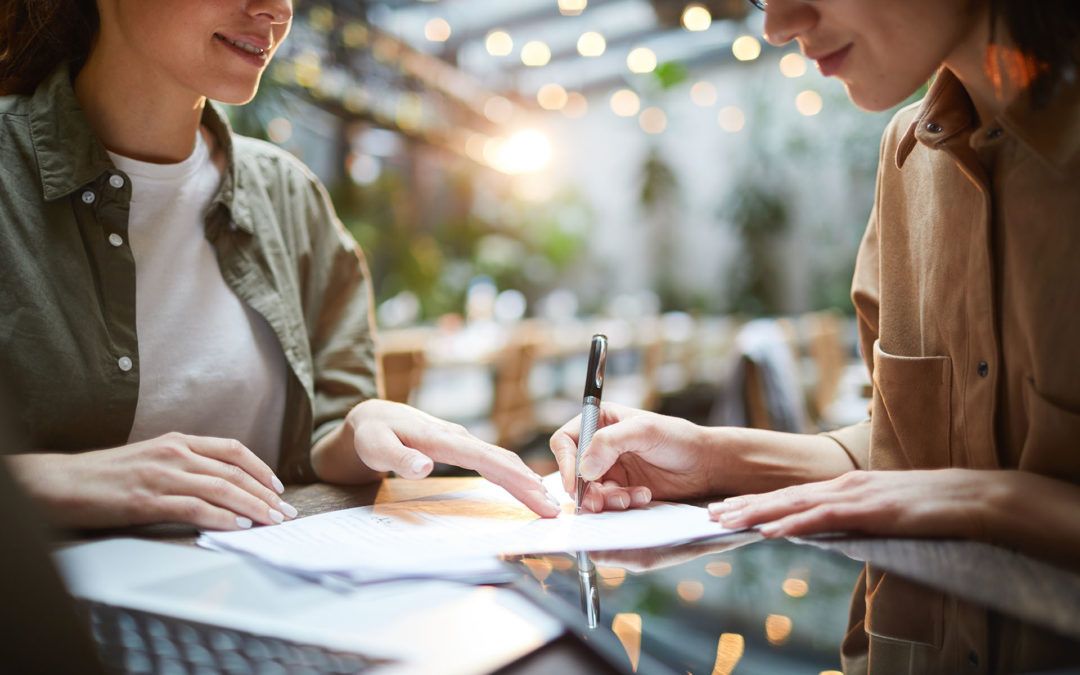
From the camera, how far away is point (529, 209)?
10.2 metres

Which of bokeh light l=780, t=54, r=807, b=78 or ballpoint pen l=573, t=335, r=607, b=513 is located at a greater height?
bokeh light l=780, t=54, r=807, b=78

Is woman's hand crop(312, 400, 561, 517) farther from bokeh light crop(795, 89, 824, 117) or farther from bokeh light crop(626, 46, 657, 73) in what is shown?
bokeh light crop(795, 89, 824, 117)

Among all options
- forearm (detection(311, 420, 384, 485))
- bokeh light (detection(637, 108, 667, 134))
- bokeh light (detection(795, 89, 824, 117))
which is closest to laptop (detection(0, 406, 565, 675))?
forearm (detection(311, 420, 384, 485))

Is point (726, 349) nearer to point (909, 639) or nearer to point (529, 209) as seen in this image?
point (529, 209)

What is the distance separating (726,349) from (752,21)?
3.62 metres

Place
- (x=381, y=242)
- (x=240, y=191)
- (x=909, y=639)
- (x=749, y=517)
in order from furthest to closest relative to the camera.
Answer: (x=381, y=242) → (x=240, y=191) → (x=749, y=517) → (x=909, y=639)

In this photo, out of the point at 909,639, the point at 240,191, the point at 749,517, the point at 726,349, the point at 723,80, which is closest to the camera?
the point at 909,639

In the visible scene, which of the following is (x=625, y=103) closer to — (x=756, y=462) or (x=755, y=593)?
(x=756, y=462)

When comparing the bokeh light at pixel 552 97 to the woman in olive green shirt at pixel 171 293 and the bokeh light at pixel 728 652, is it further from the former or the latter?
the bokeh light at pixel 728 652

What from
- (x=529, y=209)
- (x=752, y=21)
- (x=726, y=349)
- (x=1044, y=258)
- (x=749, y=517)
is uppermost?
(x=752, y=21)

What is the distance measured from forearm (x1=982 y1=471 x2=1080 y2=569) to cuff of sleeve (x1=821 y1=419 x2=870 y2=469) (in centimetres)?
31

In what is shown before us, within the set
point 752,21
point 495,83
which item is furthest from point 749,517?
point 495,83

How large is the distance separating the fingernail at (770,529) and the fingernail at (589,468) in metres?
0.20

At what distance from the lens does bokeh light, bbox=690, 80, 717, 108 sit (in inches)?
384
